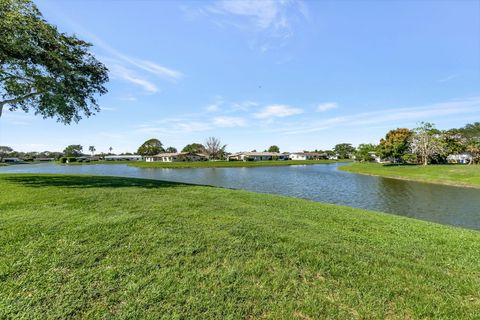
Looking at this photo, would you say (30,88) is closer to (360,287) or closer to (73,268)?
(73,268)

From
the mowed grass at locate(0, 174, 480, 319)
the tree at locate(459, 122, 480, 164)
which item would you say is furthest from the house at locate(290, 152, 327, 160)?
the mowed grass at locate(0, 174, 480, 319)

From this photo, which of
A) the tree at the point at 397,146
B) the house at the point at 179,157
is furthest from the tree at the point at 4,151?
the tree at the point at 397,146

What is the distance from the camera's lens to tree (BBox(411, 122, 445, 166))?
51875 millimetres

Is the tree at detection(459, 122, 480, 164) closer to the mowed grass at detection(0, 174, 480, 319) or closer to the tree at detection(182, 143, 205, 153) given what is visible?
the mowed grass at detection(0, 174, 480, 319)

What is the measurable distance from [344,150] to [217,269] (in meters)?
145

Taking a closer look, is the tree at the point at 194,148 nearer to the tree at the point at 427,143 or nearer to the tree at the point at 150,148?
the tree at the point at 150,148

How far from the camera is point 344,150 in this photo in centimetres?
13625

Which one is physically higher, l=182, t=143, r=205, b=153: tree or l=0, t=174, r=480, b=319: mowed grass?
l=182, t=143, r=205, b=153: tree

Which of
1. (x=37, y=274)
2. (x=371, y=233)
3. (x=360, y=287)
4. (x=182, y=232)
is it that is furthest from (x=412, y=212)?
(x=37, y=274)

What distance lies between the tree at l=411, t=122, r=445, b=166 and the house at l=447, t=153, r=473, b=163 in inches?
337

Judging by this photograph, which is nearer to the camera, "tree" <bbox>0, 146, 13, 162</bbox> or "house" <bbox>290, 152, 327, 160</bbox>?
"house" <bbox>290, 152, 327, 160</bbox>

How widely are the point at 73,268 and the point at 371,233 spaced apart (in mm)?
6905

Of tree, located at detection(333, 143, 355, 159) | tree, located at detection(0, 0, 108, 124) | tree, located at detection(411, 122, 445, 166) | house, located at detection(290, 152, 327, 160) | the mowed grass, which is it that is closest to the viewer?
the mowed grass

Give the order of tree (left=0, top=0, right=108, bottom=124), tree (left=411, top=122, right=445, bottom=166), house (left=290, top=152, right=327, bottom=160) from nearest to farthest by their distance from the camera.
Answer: tree (left=0, top=0, right=108, bottom=124)
tree (left=411, top=122, right=445, bottom=166)
house (left=290, top=152, right=327, bottom=160)
